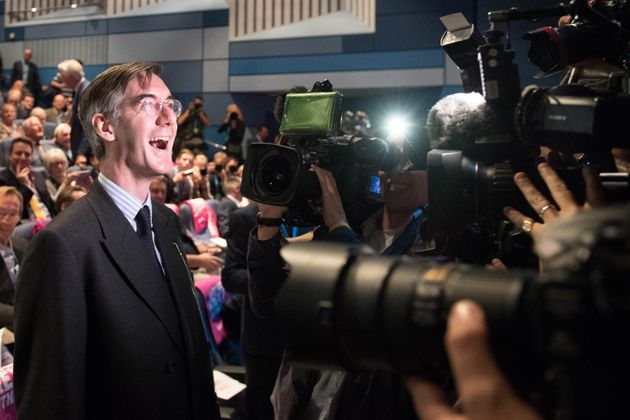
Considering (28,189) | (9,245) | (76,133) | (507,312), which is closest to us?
(507,312)

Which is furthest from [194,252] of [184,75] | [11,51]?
[11,51]

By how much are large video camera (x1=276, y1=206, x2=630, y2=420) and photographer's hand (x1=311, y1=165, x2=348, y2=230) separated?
0.66m

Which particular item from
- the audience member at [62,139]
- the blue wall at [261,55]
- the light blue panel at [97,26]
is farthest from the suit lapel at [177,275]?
the light blue panel at [97,26]

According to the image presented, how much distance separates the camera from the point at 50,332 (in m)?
1.33

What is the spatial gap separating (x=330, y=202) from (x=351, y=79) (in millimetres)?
6997

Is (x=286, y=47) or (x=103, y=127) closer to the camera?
(x=103, y=127)

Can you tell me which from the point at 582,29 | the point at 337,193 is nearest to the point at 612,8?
the point at 582,29

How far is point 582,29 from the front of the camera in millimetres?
1172

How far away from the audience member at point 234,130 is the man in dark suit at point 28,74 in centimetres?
258

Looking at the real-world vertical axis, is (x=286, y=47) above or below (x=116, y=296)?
above

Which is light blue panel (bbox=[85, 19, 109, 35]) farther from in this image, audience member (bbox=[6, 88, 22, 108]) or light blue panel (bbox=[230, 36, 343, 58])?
audience member (bbox=[6, 88, 22, 108])

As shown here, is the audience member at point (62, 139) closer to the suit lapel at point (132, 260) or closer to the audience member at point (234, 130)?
the audience member at point (234, 130)

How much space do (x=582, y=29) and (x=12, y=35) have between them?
10.0 metres

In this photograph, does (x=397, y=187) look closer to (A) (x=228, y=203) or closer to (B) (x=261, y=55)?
(A) (x=228, y=203)
